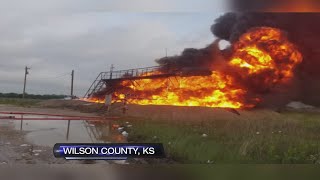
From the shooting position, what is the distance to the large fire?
4.66 metres

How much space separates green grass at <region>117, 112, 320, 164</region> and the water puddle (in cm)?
25

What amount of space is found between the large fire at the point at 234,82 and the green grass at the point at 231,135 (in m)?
0.25

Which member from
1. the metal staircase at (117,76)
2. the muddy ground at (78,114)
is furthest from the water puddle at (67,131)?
the metal staircase at (117,76)

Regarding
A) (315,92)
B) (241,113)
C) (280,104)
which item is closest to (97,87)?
(241,113)

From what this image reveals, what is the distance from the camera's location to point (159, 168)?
5.00 metres

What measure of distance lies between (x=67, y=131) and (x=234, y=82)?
203 cm

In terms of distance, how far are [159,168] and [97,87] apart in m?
1.26

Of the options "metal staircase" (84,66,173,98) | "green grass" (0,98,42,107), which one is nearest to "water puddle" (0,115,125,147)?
"green grass" (0,98,42,107)

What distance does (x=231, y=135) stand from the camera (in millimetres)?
4793

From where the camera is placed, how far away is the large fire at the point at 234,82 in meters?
4.66

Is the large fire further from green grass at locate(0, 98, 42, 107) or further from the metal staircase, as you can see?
green grass at locate(0, 98, 42, 107)

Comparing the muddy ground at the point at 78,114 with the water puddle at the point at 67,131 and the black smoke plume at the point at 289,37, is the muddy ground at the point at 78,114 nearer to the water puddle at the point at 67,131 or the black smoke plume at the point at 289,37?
the water puddle at the point at 67,131

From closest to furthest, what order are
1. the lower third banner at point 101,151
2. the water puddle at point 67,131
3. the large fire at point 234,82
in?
1. the lower third banner at point 101,151
2. the water puddle at point 67,131
3. the large fire at point 234,82

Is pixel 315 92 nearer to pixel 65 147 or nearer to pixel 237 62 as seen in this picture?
pixel 237 62
